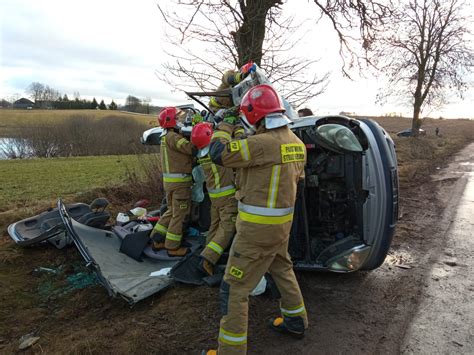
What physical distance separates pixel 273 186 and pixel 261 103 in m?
0.63

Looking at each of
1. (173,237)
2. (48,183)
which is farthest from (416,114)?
(173,237)

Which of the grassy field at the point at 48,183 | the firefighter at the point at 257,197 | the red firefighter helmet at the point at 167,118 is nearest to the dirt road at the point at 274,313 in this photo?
the firefighter at the point at 257,197

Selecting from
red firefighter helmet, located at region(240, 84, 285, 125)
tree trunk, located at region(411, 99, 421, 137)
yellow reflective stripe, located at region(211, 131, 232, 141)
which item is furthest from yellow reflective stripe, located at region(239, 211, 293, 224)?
tree trunk, located at region(411, 99, 421, 137)

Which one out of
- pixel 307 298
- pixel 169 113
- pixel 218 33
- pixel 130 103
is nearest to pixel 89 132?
pixel 218 33

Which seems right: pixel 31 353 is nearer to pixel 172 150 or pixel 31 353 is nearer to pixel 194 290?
pixel 194 290

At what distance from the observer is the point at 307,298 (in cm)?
362

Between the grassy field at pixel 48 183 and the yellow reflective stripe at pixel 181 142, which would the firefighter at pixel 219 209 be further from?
the grassy field at pixel 48 183

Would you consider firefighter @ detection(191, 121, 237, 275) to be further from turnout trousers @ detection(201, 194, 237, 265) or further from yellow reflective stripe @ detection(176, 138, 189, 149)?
yellow reflective stripe @ detection(176, 138, 189, 149)

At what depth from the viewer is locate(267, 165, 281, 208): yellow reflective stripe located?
8.81 feet

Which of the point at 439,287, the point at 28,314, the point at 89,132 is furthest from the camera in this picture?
the point at 89,132

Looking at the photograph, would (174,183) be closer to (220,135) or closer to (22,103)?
(220,135)

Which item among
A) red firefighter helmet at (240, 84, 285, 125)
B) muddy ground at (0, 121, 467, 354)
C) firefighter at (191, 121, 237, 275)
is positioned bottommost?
muddy ground at (0, 121, 467, 354)

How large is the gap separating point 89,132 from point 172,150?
25.0 meters

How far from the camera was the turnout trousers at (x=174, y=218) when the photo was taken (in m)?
4.55
